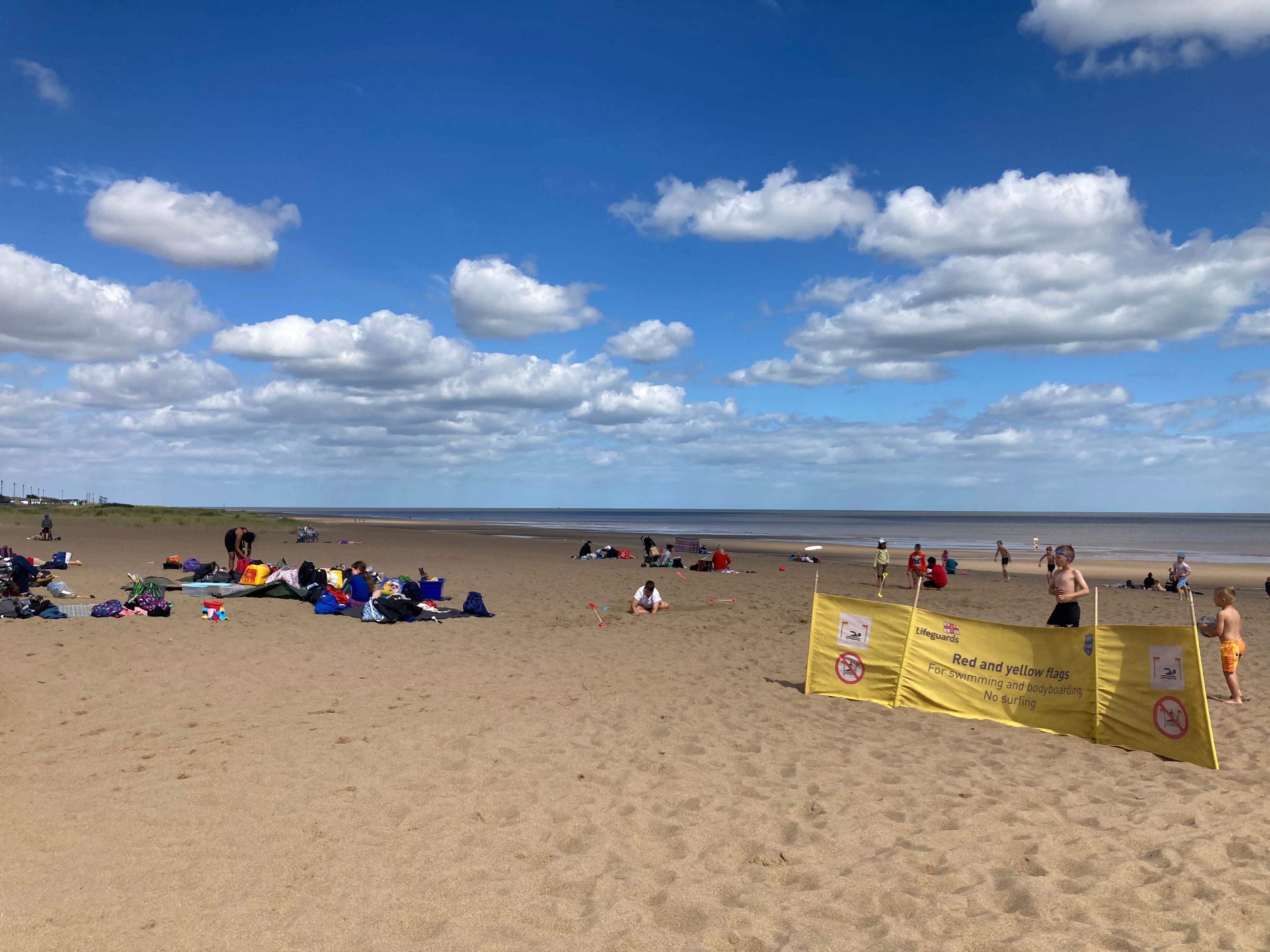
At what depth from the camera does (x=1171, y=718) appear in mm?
7559

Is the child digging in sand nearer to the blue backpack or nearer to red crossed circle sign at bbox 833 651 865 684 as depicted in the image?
red crossed circle sign at bbox 833 651 865 684

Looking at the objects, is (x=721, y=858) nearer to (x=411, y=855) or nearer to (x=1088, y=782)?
(x=411, y=855)

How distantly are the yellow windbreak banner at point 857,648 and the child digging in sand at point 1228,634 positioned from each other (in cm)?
376

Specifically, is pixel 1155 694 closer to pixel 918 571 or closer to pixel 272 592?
pixel 918 571

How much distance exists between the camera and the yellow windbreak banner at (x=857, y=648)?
31.1 ft

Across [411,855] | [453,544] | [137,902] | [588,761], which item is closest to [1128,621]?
[588,761]

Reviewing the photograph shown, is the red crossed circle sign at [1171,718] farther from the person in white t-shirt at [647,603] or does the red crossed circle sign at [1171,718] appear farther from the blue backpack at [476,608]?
the blue backpack at [476,608]

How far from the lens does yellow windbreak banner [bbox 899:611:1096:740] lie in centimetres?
830

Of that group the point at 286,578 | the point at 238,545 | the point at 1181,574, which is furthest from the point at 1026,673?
the point at 1181,574

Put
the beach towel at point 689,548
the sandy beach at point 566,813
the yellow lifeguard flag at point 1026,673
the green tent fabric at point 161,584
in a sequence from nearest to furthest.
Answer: the sandy beach at point 566,813, the yellow lifeguard flag at point 1026,673, the green tent fabric at point 161,584, the beach towel at point 689,548

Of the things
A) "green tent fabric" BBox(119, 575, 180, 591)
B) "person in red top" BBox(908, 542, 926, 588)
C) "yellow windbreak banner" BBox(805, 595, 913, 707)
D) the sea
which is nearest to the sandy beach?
"yellow windbreak banner" BBox(805, 595, 913, 707)

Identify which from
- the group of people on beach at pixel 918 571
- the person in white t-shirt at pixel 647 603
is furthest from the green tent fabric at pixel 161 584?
the group of people on beach at pixel 918 571

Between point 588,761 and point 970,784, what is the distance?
10.4 feet

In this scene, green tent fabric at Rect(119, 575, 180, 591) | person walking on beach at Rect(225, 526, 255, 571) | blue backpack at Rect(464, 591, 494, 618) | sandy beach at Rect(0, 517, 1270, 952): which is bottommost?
sandy beach at Rect(0, 517, 1270, 952)
